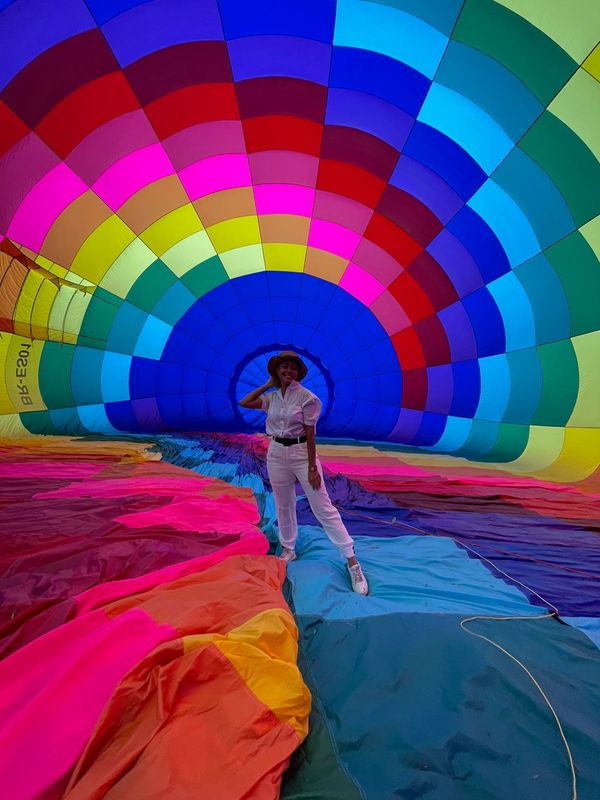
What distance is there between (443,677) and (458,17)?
4284 mm

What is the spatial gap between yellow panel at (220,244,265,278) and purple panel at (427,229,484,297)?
8.58 ft

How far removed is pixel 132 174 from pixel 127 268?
1.50m

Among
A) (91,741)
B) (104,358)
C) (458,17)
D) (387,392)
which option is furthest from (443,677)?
(104,358)

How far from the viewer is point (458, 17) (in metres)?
3.13

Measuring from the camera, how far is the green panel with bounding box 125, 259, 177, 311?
619cm

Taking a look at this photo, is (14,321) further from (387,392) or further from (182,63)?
(387,392)

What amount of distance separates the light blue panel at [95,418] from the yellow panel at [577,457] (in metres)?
6.36

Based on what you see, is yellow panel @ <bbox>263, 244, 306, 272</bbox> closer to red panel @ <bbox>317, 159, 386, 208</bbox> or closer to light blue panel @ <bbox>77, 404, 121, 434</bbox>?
red panel @ <bbox>317, 159, 386, 208</bbox>

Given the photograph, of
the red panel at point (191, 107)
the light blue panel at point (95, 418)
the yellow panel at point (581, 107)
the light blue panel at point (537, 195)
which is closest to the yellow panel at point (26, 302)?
the light blue panel at point (95, 418)

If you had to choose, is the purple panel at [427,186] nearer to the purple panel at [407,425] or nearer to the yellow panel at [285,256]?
the yellow panel at [285,256]

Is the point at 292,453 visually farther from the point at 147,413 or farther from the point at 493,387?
the point at 147,413

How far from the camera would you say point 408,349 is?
22.2 ft

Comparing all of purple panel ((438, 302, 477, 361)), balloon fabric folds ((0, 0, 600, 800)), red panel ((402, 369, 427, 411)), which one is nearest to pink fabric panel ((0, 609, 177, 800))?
balloon fabric folds ((0, 0, 600, 800))

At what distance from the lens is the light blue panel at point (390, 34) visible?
10.6 feet
